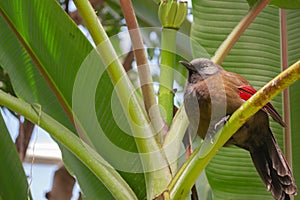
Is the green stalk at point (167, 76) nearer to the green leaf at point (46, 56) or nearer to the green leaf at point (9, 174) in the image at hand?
the green leaf at point (46, 56)

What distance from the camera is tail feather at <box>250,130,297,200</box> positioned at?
1490 millimetres

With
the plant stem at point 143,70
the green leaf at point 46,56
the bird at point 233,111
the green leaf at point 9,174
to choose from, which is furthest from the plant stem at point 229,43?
the green leaf at point 9,174

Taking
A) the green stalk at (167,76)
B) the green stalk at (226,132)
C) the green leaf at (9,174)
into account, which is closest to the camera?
the green stalk at (226,132)

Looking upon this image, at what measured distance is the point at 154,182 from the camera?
4.41ft

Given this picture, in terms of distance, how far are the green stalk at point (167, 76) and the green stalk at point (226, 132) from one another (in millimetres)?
200

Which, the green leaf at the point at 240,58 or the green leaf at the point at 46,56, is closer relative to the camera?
the green leaf at the point at 46,56

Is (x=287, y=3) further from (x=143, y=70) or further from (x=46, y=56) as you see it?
(x=46, y=56)

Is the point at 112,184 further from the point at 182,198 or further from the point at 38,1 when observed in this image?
the point at 38,1

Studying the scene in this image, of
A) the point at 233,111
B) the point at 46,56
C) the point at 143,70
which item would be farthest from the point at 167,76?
the point at 46,56

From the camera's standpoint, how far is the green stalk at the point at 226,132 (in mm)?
1095

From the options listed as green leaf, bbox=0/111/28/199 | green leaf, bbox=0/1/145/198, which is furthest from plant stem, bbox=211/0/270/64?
green leaf, bbox=0/111/28/199

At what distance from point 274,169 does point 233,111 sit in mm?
178

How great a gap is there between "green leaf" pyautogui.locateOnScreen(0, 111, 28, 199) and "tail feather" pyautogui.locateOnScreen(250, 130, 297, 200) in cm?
61

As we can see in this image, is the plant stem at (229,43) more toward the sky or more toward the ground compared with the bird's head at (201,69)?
more toward the sky
